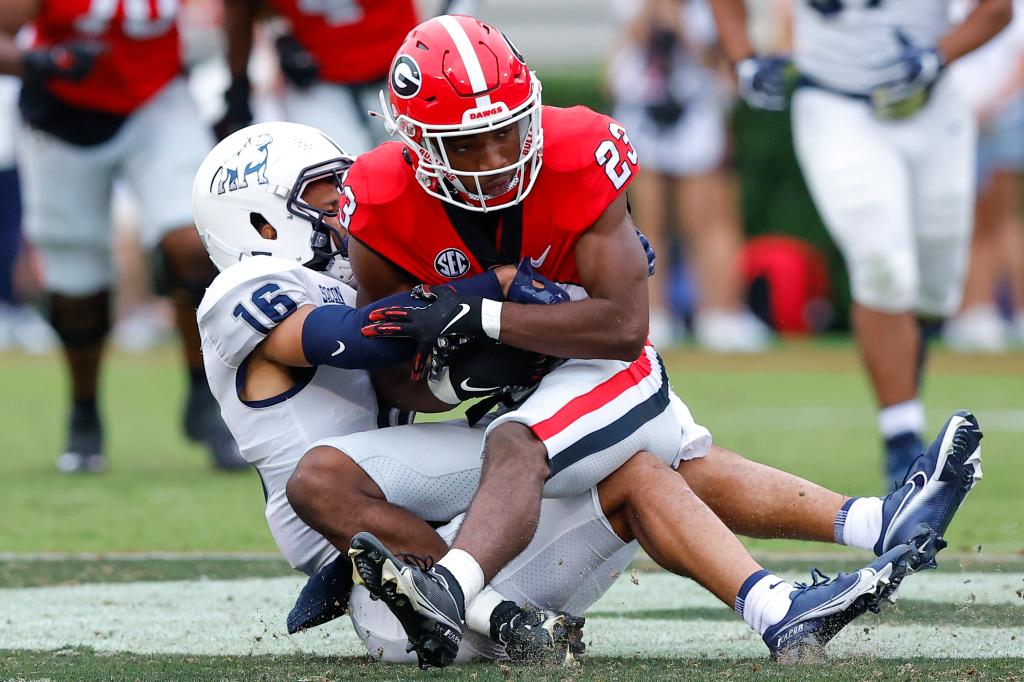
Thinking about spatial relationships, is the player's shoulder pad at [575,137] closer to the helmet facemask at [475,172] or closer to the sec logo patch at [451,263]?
the helmet facemask at [475,172]

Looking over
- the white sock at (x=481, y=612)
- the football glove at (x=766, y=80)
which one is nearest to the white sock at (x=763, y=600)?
the white sock at (x=481, y=612)

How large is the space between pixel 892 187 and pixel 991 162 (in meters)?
5.66

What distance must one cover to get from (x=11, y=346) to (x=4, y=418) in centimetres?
431

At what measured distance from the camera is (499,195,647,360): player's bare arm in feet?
10.1

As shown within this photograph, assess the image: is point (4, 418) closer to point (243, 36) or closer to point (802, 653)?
point (243, 36)

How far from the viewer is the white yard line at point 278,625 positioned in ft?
10.5

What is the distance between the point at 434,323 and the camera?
120 inches

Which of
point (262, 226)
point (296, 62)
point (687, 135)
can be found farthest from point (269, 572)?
point (687, 135)

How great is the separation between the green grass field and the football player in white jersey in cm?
48

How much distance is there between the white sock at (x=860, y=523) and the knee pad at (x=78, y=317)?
150 inches

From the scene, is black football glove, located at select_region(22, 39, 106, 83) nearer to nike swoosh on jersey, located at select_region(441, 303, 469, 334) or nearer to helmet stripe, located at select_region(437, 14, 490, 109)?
helmet stripe, located at select_region(437, 14, 490, 109)

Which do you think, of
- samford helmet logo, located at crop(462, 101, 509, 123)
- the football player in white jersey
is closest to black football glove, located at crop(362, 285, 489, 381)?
samford helmet logo, located at crop(462, 101, 509, 123)

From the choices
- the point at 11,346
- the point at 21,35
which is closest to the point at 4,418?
the point at 21,35

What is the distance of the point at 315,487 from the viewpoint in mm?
3080
